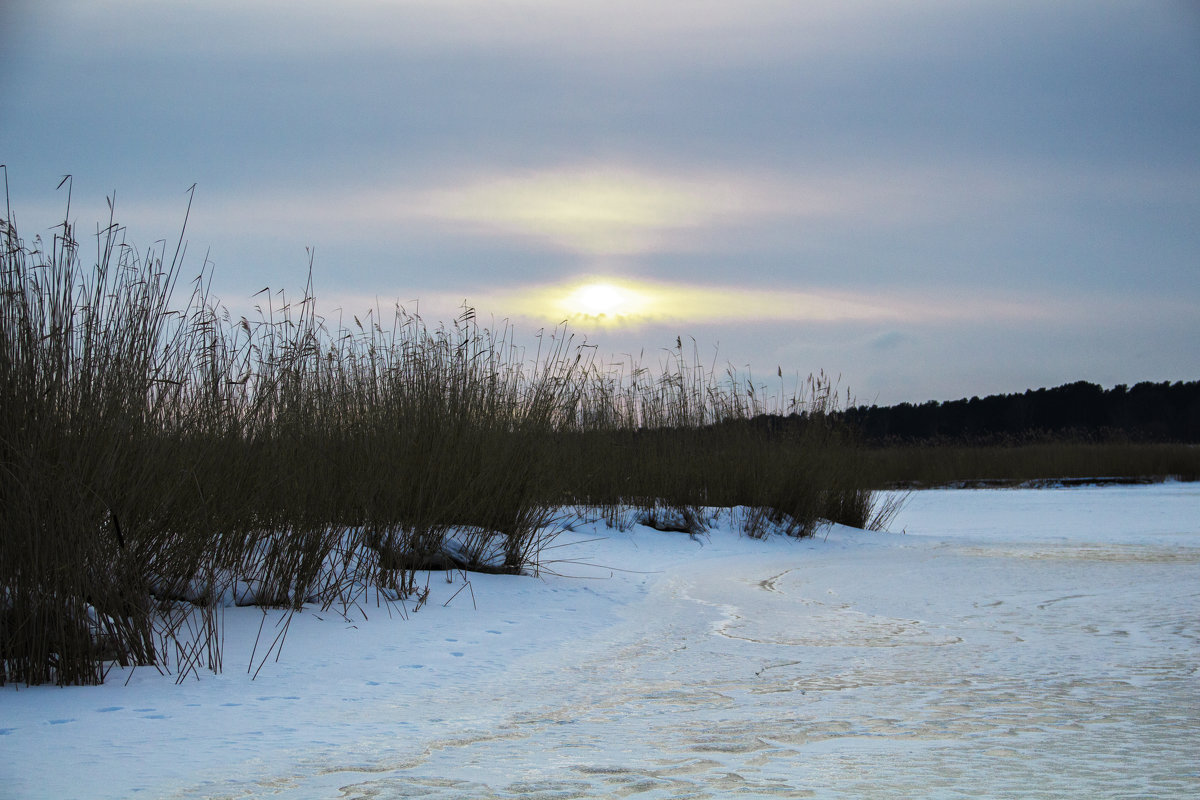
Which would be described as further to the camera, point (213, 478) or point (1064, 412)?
point (1064, 412)

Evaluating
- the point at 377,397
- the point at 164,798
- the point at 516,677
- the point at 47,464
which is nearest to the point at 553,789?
the point at 164,798

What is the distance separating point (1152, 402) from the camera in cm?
3709

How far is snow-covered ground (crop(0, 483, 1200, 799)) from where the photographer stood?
1.90 m

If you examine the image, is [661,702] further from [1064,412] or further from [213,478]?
[1064,412]

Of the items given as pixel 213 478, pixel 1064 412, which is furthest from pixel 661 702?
pixel 1064 412

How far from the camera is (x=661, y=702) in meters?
2.60

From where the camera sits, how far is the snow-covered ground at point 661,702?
1.90 metres

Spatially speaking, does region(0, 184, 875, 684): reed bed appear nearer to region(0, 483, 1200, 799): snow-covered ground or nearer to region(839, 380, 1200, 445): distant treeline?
region(0, 483, 1200, 799): snow-covered ground

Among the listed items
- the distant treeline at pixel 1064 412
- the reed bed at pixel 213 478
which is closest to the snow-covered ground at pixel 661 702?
the reed bed at pixel 213 478

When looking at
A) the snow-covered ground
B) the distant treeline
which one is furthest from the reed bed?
the distant treeline

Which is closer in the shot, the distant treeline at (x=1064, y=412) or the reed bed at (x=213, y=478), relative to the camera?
the reed bed at (x=213, y=478)

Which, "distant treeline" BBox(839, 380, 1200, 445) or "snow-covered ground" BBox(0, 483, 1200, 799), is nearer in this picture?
"snow-covered ground" BBox(0, 483, 1200, 799)

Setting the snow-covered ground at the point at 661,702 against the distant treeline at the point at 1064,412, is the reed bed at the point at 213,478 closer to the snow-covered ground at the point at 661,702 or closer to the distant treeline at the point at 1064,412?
the snow-covered ground at the point at 661,702

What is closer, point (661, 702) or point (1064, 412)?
point (661, 702)
